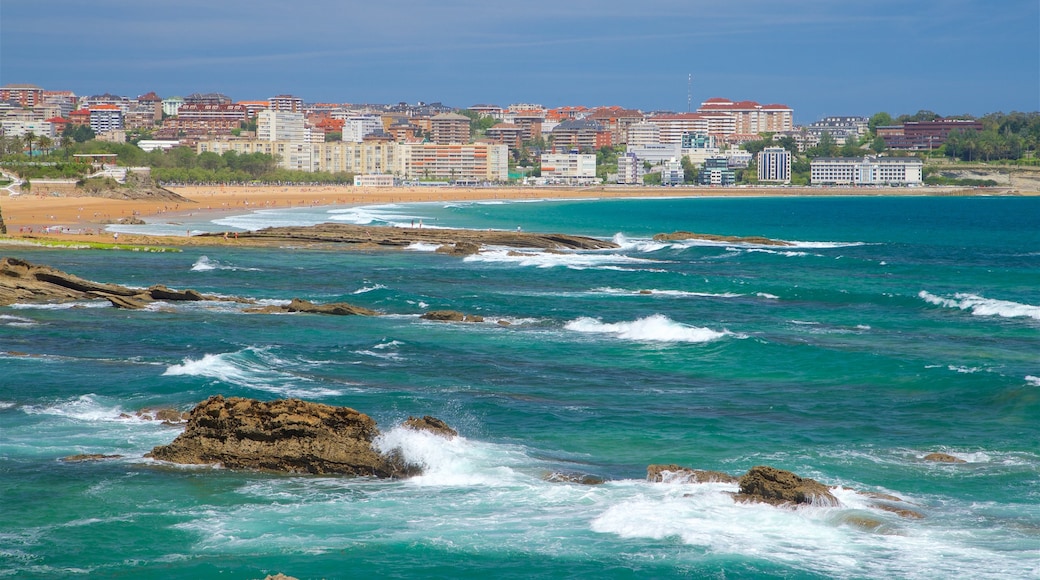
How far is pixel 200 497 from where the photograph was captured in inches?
568

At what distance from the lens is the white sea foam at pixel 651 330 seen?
88.9 ft

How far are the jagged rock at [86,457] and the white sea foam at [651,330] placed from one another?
45.7ft

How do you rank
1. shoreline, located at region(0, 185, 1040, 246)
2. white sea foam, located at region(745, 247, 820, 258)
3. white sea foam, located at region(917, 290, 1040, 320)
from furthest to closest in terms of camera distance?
shoreline, located at region(0, 185, 1040, 246) → white sea foam, located at region(745, 247, 820, 258) → white sea foam, located at region(917, 290, 1040, 320)

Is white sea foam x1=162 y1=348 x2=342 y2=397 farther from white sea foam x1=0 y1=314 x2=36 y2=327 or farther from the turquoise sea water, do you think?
white sea foam x1=0 y1=314 x2=36 y2=327

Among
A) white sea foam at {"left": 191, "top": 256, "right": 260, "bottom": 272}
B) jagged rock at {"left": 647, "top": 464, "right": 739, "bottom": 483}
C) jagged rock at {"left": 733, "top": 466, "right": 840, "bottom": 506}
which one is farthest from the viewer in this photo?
white sea foam at {"left": 191, "top": 256, "right": 260, "bottom": 272}

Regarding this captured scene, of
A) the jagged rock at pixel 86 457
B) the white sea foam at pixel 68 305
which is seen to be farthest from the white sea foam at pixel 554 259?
the jagged rock at pixel 86 457

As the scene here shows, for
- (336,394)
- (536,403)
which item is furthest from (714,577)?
(336,394)

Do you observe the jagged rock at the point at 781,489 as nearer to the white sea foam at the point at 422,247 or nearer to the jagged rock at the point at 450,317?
the jagged rock at the point at 450,317

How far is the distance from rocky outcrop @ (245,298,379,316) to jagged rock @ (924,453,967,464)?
16.8 meters

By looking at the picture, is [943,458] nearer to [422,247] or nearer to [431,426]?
[431,426]

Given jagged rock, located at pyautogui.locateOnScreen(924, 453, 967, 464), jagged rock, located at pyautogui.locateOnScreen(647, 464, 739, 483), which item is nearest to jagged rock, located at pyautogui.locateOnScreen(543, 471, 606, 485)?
jagged rock, located at pyautogui.locateOnScreen(647, 464, 739, 483)

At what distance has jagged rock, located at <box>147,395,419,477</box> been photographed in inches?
614

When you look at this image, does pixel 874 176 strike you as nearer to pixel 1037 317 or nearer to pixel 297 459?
pixel 1037 317

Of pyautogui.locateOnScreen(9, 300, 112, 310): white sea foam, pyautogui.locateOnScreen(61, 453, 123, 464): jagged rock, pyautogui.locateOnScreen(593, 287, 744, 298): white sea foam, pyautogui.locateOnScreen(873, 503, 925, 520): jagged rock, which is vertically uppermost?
pyautogui.locateOnScreen(9, 300, 112, 310): white sea foam
